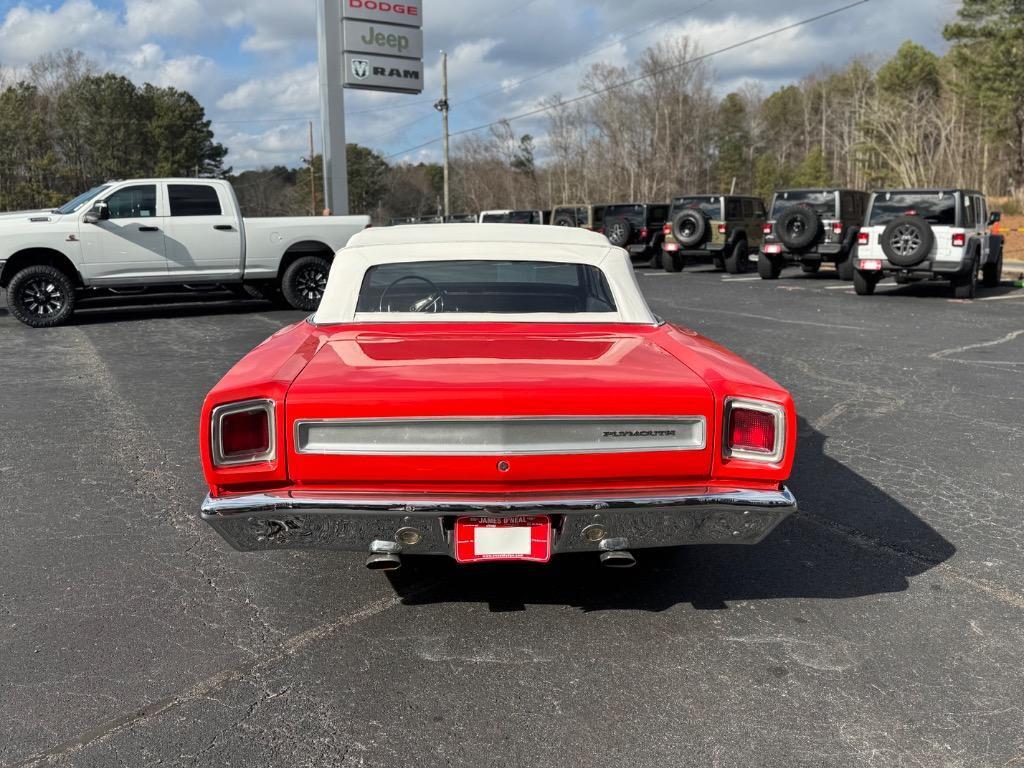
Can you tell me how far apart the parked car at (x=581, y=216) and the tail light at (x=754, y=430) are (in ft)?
72.0

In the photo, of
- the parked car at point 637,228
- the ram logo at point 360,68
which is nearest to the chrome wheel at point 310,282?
the ram logo at point 360,68

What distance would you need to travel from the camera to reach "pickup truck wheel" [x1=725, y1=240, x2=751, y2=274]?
2088 cm

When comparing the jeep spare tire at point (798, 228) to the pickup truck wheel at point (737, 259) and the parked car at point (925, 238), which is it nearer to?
the parked car at point (925, 238)

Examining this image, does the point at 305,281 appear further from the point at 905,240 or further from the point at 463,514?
the point at 463,514

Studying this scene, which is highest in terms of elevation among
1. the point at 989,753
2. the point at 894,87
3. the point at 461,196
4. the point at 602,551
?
the point at 894,87

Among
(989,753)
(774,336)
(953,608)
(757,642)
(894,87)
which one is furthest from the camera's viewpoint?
(894,87)

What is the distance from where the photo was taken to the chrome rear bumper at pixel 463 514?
2719 millimetres

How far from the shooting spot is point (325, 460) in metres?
2.76

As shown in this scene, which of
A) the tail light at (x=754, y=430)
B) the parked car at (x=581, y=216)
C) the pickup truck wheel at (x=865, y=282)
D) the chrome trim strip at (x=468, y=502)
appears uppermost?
the parked car at (x=581, y=216)

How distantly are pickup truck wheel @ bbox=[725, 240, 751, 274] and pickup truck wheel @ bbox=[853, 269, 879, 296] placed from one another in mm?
6145

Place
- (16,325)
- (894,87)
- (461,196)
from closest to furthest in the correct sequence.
Result: (16,325), (894,87), (461,196)

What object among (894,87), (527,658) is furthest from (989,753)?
(894,87)

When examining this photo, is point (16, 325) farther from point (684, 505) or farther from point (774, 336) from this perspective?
point (684, 505)

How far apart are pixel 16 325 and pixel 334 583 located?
10.5 meters
